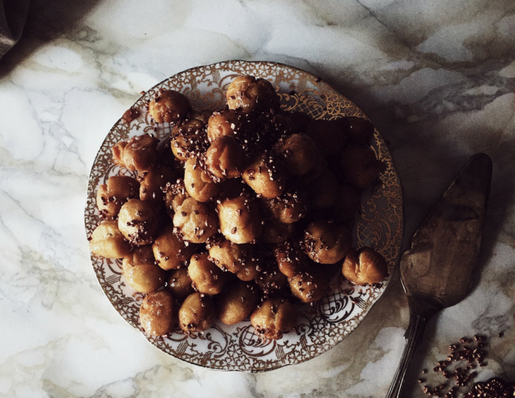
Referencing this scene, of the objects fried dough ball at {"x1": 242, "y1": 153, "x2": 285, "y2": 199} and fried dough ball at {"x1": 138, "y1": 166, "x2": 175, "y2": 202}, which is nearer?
fried dough ball at {"x1": 242, "y1": 153, "x2": 285, "y2": 199}

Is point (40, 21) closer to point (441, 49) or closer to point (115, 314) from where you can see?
point (115, 314)

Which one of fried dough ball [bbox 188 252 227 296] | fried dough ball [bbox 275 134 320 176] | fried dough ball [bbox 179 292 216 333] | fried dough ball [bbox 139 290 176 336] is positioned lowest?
fried dough ball [bbox 139 290 176 336]

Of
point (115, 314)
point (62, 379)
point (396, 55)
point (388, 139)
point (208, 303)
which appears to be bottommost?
point (62, 379)

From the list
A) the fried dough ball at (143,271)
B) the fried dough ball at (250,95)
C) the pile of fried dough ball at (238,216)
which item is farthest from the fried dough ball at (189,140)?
the fried dough ball at (143,271)

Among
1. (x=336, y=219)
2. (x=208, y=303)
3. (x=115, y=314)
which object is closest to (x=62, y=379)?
(x=115, y=314)

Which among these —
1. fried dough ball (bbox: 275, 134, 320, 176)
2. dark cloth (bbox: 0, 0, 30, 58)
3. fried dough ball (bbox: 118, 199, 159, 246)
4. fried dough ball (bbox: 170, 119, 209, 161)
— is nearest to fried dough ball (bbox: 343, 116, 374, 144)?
fried dough ball (bbox: 275, 134, 320, 176)

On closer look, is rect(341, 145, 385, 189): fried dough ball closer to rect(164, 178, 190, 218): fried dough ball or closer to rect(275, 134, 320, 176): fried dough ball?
rect(275, 134, 320, 176): fried dough ball

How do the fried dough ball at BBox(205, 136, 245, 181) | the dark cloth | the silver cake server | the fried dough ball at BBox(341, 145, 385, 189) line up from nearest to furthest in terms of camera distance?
the fried dough ball at BBox(205, 136, 245, 181)
the fried dough ball at BBox(341, 145, 385, 189)
the silver cake server
the dark cloth

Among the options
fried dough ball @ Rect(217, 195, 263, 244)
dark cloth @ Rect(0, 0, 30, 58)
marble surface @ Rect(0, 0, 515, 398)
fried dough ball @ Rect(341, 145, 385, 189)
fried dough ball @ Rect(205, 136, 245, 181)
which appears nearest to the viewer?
fried dough ball @ Rect(205, 136, 245, 181)
